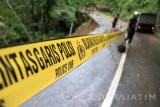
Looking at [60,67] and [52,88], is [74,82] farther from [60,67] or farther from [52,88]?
[60,67]

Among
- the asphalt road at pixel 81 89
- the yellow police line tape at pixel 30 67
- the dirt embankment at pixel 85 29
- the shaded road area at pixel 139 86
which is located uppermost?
the yellow police line tape at pixel 30 67

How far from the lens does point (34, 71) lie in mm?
4129

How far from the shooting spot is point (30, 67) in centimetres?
400

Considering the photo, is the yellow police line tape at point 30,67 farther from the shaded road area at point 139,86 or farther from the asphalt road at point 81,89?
the shaded road area at point 139,86

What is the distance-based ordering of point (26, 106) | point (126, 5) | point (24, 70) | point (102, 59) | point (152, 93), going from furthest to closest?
point (126, 5), point (102, 59), point (152, 93), point (26, 106), point (24, 70)

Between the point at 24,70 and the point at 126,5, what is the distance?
4709 cm

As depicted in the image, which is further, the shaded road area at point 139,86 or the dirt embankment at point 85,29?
the dirt embankment at point 85,29

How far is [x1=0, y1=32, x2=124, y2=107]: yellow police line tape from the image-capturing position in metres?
3.55

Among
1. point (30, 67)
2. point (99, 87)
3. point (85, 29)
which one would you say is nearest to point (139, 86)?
point (99, 87)

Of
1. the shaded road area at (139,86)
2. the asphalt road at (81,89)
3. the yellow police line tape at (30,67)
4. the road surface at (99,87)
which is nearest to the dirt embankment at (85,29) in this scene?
the shaded road area at (139,86)

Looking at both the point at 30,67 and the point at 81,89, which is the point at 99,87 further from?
the point at 30,67

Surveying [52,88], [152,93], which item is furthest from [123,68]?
[52,88]

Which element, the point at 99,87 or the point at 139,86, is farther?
the point at 139,86

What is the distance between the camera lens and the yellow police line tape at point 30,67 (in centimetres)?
355
